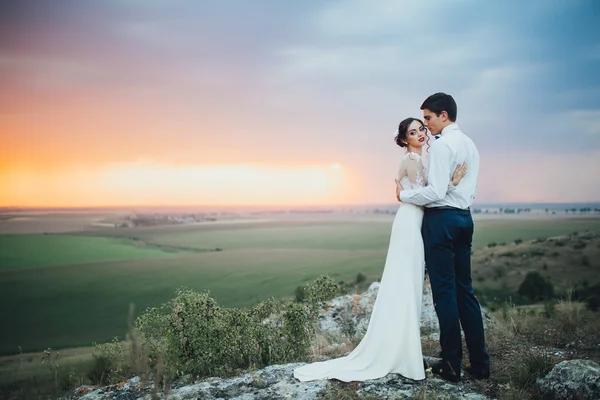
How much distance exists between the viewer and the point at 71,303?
26953mm

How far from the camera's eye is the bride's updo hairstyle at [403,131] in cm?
556

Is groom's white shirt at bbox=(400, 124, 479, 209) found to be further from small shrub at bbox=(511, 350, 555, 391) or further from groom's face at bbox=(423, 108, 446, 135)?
small shrub at bbox=(511, 350, 555, 391)

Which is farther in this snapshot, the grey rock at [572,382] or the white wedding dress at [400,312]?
the white wedding dress at [400,312]

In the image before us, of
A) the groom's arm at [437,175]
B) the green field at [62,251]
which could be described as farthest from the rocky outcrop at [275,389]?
the green field at [62,251]

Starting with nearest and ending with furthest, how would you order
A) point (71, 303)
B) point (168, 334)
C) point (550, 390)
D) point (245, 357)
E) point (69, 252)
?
1. point (550, 390)
2. point (168, 334)
3. point (245, 357)
4. point (71, 303)
5. point (69, 252)

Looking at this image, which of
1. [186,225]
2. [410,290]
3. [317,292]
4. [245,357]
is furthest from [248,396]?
[186,225]

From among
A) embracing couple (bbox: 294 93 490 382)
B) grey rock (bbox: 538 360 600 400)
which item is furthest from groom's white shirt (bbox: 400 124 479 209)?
grey rock (bbox: 538 360 600 400)

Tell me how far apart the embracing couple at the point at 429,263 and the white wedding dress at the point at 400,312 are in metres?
0.01

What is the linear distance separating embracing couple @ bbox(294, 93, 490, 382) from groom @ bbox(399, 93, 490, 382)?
0.01m

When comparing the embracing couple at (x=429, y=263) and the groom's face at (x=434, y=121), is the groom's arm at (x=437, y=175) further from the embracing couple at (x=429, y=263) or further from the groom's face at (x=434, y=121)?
the groom's face at (x=434, y=121)

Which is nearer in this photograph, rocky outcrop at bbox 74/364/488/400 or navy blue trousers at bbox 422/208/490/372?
rocky outcrop at bbox 74/364/488/400

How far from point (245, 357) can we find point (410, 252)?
340cm

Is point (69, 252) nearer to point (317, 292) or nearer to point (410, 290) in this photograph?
point (317, 292)

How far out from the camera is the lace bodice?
550cm
